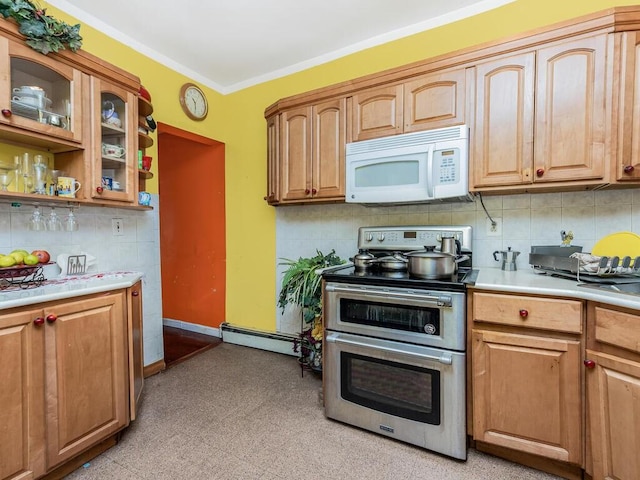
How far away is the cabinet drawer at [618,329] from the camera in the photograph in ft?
3.95

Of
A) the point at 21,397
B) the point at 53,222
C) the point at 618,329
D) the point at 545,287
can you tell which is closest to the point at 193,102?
the point at 53,222

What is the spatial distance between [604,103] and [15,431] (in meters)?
3.04

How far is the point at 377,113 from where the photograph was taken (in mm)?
2154

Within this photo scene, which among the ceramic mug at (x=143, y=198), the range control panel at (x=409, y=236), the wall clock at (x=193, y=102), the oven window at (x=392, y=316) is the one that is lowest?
the oven window at (x=392, y=316)

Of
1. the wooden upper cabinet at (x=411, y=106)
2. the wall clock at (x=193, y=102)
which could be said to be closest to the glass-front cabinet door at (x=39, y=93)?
the wall clock at (x=193, y=102)

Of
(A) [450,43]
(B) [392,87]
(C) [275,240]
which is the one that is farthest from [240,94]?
(A) [450,43]

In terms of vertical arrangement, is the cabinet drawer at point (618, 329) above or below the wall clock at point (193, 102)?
below

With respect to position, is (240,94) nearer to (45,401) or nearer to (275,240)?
(275,240)

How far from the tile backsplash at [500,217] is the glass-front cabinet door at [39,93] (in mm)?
1682

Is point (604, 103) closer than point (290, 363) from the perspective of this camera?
Yes

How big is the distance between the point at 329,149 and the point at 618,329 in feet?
6.14

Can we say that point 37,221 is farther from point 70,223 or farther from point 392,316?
point 392,316

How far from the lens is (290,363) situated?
2.76 m

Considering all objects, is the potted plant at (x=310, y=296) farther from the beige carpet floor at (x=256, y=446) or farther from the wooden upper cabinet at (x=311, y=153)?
the wooden upper cabinet at (x=311, y=153)
